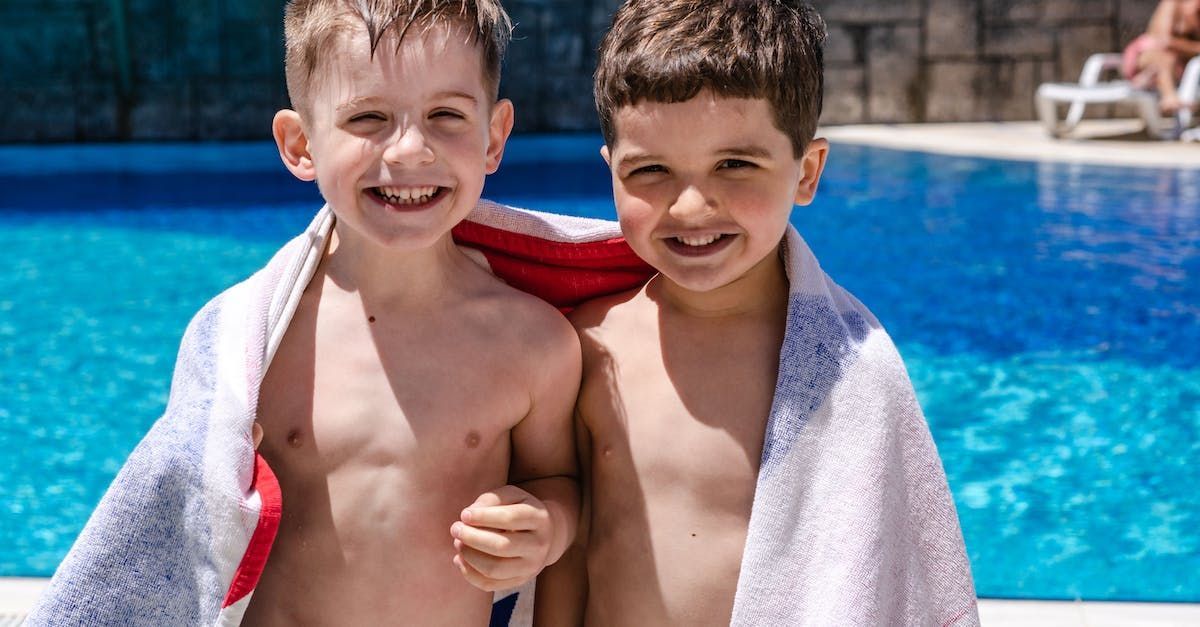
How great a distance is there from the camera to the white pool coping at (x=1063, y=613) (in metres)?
2.98

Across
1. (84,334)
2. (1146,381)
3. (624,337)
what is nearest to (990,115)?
(1146,381)

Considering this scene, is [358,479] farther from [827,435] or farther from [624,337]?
[827,435]

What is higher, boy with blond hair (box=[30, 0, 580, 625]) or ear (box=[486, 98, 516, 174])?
ear (box=[486, 98, 516, 174])

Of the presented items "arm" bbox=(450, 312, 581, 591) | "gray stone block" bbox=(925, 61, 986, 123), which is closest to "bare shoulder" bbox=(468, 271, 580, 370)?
"arm" bbox=(450, 312, 581, 591)

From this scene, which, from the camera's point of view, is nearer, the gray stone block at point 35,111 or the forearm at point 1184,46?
the forearm at point 1184,46

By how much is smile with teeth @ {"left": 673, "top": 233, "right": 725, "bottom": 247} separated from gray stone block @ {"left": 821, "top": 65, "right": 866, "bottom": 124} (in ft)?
39.3

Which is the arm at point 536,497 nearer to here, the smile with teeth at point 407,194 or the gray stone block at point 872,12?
the smile with teeth at point 407,194

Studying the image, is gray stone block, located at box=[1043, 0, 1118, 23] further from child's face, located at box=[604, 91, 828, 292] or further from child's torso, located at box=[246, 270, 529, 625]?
child's torso, located at box=[246, 270, 529, 625]

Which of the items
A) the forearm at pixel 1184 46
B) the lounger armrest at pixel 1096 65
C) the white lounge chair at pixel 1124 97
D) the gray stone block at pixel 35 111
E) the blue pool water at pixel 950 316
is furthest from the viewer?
the gray stone block at pixel 35 111

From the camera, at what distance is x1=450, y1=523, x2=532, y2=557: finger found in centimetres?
179

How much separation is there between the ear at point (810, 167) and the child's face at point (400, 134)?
0.54 m

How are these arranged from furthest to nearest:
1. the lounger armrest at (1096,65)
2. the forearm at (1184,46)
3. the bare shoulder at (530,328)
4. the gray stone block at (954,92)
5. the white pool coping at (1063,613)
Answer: the gray stone block at (954,92) < the lounger armrest at (1096,65) < the forearm at (1184,46) < the white pool coping at (1063,613) < the bare shoulder at (530,328)

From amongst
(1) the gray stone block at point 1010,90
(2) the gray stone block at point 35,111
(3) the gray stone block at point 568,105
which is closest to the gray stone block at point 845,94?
(1) the gray stone block at point 1010,90

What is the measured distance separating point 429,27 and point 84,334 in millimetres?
5582
